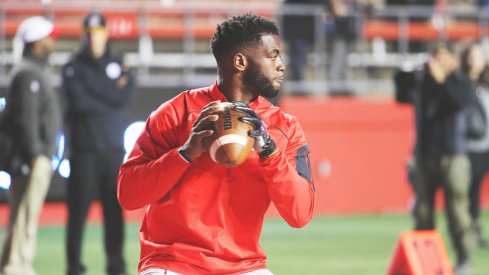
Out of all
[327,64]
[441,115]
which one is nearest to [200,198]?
[441,115]

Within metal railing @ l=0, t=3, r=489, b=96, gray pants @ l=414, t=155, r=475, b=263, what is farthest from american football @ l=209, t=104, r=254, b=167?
metal railing @ l=0, t=3, r=489, b=96

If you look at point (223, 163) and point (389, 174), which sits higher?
point (223, 163)

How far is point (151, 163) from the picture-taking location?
449 centimetres

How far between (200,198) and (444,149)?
6.48 metres

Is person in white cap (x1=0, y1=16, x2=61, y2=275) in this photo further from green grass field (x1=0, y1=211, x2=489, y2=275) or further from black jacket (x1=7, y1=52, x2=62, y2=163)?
green grass field (x1=0, y1=211, x2=489, y2=275)

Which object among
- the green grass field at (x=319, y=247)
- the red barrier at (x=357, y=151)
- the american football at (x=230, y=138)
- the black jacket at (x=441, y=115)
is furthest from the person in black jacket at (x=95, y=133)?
the red barrier at (x=357, y=151)

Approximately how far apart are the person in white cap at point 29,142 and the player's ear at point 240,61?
5410 millimetres

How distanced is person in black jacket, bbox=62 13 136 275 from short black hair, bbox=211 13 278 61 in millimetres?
5572

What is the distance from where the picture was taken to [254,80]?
14.9ft

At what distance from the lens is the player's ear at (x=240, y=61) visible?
4.54 m

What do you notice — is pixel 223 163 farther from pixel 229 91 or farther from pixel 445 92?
pixel 445 92

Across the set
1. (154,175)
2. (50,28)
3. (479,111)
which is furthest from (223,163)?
(479,111)

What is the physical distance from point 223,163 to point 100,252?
871cm

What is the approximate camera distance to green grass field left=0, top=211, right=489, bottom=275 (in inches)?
439
